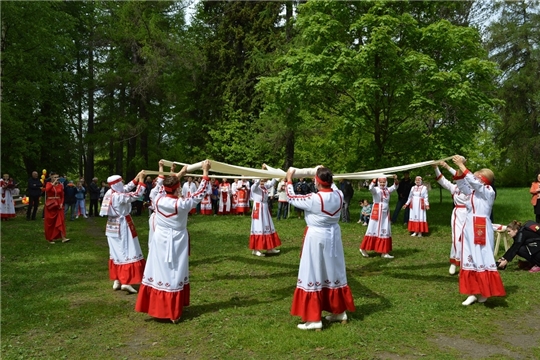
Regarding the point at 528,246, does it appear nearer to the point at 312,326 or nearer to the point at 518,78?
the point at 312,326

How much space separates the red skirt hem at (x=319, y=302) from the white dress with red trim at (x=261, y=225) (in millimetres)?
5746

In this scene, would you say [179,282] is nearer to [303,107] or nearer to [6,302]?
[6,302]

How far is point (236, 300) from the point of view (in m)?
8.34

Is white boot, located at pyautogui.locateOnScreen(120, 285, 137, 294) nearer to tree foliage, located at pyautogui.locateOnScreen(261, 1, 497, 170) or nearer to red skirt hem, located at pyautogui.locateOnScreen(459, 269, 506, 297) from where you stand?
red skirt hem, located at pyautogui.locateOnScreen(459, 269, 506, 297)

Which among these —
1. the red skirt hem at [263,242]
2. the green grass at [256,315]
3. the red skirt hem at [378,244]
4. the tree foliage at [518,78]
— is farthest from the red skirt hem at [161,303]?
the tree foliage at [518,78]

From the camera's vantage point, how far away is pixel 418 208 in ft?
52.4

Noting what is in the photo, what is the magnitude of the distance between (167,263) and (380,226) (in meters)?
6.68

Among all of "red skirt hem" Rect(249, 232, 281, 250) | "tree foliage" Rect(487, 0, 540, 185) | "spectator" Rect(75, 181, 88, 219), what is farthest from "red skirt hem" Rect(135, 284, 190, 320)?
"tree foliage" Rect(487, 0, 540, 185)

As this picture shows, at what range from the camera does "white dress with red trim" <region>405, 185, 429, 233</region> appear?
15766mm

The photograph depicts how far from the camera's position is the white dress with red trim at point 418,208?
15.8 meters

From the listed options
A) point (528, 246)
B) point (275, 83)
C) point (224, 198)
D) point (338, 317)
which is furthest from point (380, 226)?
point (224, 198)


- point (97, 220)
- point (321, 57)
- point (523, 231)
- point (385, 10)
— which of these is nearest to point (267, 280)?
point (523, 231)

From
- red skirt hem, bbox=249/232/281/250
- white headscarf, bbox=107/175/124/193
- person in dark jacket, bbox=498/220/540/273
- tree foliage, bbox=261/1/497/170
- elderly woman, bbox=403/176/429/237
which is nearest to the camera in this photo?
white headscarf, bbox=107/175/124/193

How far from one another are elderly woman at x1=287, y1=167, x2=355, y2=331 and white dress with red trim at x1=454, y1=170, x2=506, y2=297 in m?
2.32
